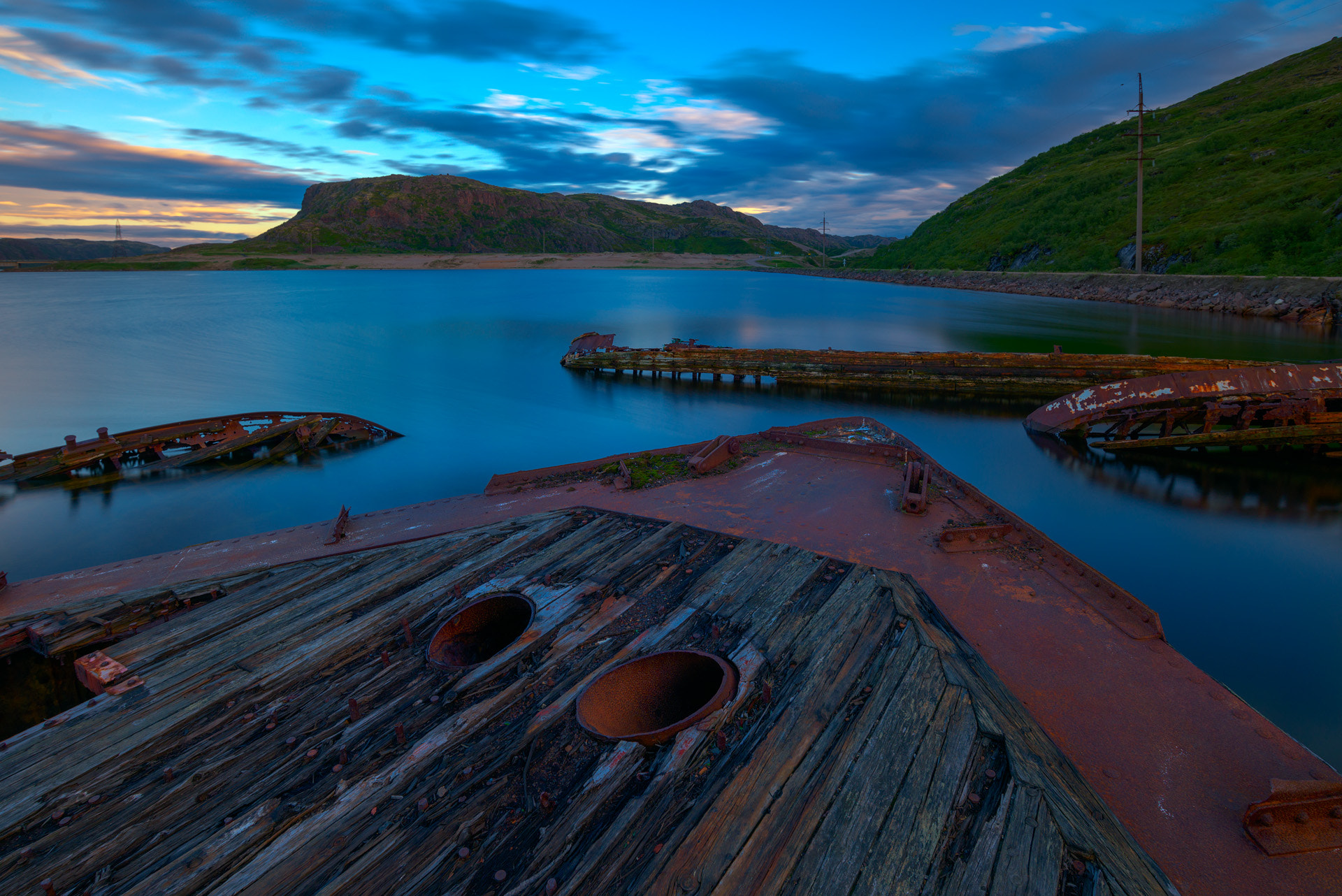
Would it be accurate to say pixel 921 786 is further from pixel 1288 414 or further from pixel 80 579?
pixel 1288 414

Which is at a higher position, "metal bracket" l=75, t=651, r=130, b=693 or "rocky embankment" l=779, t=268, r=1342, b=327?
"rocky embankment" l=779, t=268, r=1342, b=327

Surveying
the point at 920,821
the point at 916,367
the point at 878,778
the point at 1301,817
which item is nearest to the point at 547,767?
the point at 878,778

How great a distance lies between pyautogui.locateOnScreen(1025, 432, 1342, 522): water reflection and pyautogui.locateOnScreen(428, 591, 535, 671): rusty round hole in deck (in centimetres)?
1826

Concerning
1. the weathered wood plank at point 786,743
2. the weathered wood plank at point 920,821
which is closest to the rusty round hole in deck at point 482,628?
the weathered wood plank at point 786,743

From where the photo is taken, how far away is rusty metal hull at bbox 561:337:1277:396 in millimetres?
27844

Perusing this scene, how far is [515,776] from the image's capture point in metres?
4.31

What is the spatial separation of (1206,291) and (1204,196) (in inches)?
941

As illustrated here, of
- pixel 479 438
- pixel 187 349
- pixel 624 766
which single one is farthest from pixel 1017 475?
pixel 187 349

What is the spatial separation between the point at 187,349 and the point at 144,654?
54.5m

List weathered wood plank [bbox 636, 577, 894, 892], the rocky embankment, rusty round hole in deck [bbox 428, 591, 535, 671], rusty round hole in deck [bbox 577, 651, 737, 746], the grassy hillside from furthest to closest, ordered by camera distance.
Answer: the grassy hillside, the rocky embankment, rusty round hole in deck [bbox 428, 591, 535, 671], rusty round hole in deck [bbox 577, 651, 737, 746], weathered wood plank [bbox 636, 577, 894, 892]

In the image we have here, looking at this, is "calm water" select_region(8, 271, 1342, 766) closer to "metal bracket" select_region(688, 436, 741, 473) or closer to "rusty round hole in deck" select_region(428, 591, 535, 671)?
"metal bracket" select_region(688, 436, 741, 473)

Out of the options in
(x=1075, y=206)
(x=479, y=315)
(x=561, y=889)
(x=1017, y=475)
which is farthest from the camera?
(x=1075, y=206)

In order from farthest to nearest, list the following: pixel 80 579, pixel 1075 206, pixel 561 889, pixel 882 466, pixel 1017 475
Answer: pixel 1075 206 < pixel 1017 475 < pixel 882 466 < pixel 80 579 < pixel 561 889

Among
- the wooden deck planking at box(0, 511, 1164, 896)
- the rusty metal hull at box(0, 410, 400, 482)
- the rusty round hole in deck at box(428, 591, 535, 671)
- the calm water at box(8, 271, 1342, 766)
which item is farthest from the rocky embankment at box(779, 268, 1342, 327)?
the rusty metal hull at box(0, 410, 400, 482)
